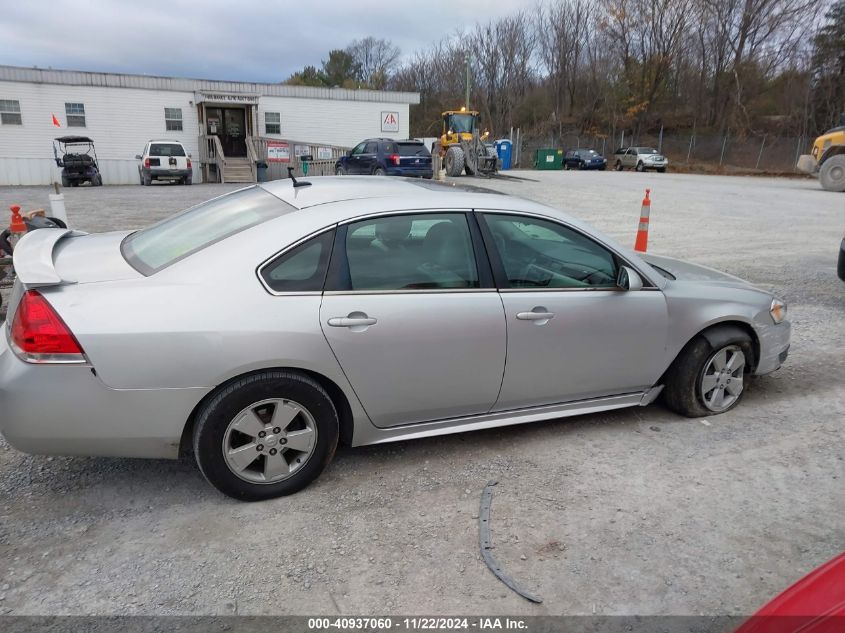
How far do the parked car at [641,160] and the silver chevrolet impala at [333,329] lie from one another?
1487 inches

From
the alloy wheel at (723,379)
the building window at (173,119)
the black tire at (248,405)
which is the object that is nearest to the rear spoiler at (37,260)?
the black tire at (248,405)

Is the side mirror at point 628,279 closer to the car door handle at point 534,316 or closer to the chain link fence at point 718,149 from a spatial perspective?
the car door handle at point 534,316

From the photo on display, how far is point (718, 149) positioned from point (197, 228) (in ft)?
156

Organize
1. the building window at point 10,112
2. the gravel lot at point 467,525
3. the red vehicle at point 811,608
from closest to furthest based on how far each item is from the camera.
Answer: the red vehicle at point 811,608, the gravel lot at point 467,525, the building window at point 10,112

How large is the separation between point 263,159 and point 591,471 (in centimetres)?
2766

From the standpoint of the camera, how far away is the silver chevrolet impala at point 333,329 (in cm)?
267

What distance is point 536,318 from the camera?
3.35 meters

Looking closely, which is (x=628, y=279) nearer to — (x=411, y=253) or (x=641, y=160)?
(x=411, y=253)

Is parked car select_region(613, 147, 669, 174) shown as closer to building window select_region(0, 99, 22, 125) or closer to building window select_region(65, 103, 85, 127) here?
building window select_region(65, 103, 85, 127)

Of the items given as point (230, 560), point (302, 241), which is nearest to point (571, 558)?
point (230, 560)

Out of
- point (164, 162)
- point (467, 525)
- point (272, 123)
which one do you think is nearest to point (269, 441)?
point (467, 525)

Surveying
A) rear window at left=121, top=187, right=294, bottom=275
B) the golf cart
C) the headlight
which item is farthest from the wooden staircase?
the headlight

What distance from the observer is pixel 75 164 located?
24.3m

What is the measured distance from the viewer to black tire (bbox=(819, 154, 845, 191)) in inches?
859
